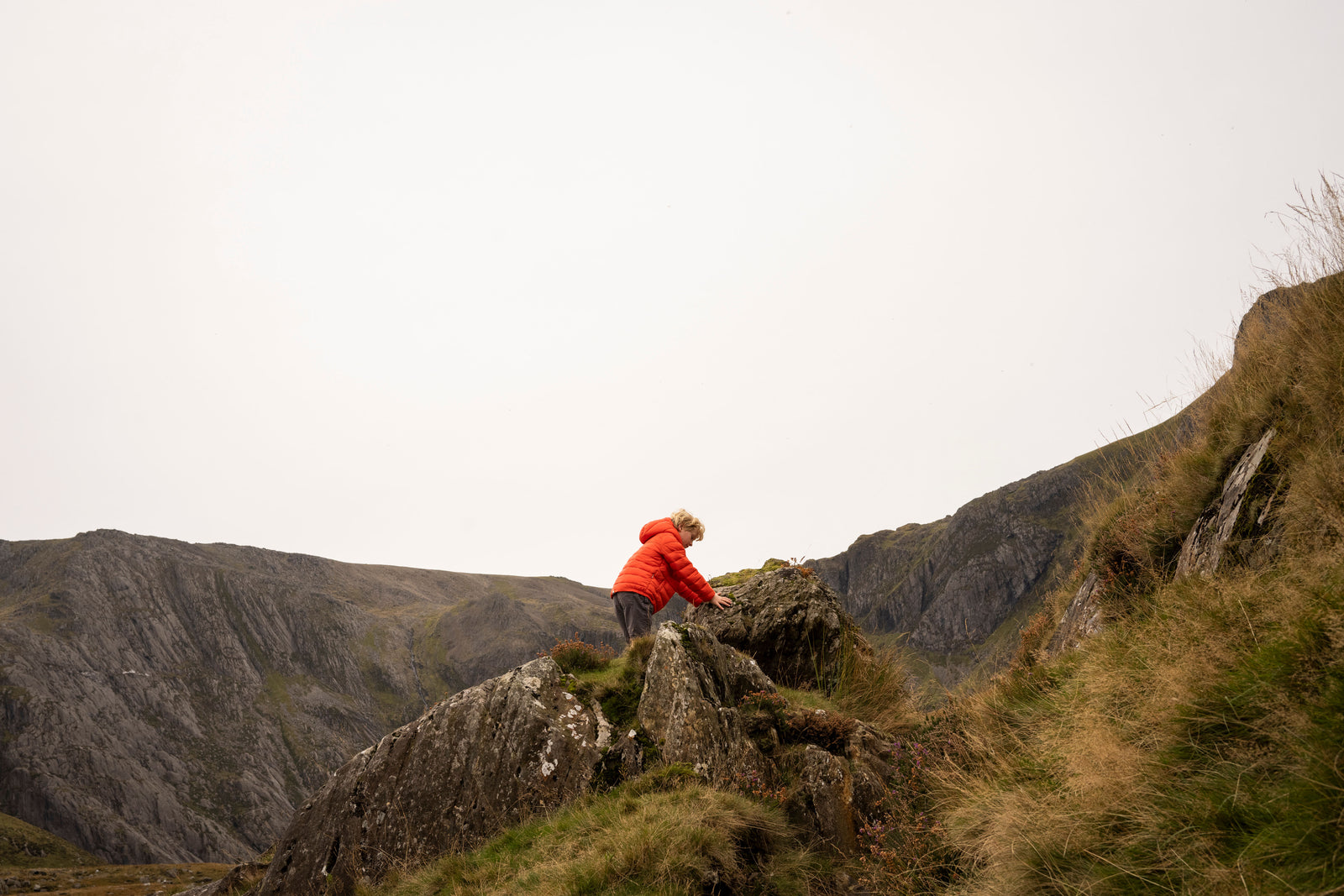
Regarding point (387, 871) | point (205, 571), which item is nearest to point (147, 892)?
point (387, 871)

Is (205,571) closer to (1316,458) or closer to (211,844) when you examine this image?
(211,844)

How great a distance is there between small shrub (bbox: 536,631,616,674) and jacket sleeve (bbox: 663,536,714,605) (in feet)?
5.70

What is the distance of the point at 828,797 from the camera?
8469mm

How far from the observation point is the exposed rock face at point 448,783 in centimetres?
912

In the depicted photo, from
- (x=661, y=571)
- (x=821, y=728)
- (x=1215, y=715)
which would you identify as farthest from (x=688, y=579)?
(x=1215, y=715)

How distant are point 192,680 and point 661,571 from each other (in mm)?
185634

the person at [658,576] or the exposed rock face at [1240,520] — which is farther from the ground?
the person at [658,576]

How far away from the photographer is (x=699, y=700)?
9516mm

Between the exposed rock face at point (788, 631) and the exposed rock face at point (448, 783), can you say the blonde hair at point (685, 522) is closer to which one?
the exposed rock face at point (788, 631)

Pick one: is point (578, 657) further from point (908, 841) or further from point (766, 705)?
point (908, 841)

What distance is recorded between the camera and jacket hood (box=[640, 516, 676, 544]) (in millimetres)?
12055

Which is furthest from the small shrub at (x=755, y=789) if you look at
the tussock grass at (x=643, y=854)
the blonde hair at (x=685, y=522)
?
the blonde hair at (x=685, y=522)

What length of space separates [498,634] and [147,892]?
119927mm

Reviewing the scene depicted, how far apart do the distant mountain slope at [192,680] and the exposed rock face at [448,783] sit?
93.5 metres
